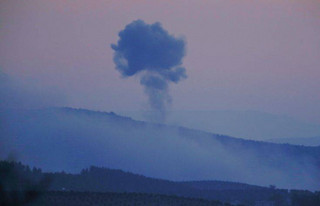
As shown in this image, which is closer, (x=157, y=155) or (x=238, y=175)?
(x=238, y=175)

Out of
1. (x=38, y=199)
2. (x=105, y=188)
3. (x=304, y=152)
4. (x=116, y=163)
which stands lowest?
(x=38, y=199)

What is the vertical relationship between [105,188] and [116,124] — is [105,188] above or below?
below

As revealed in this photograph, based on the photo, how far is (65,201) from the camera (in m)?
22.4

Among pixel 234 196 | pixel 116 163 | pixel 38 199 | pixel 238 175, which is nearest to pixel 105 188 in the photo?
pixel 234 196

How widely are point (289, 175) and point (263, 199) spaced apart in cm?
2512

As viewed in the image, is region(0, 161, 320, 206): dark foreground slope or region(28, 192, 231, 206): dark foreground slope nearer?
region(28, 192, 231, 206): dark foreground slope

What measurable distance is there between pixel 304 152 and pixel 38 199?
Result: 1780 inches

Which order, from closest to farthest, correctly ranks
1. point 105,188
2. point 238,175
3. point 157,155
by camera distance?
point 105,188 → point 238,175 → point 157,155

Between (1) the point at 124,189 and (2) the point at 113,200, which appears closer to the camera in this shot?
(2) the point at 113,200

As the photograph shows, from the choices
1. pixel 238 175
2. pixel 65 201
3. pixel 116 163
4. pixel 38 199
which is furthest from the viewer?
pixel 238 175

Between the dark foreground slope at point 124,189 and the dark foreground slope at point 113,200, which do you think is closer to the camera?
the dark foreground slope at point 113,200

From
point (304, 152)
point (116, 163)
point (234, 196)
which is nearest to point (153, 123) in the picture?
point (116, 163)

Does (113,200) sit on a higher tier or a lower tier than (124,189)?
lower

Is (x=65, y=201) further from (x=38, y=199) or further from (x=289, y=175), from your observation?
(x=289, y=175)
